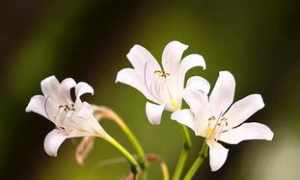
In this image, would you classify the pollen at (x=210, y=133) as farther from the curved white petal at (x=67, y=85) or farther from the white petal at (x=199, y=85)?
the curved white petal at (x=67, y=85)

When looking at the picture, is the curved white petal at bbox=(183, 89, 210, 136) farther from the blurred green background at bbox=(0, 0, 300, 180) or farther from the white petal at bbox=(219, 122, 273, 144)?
the blurred green background at bbox=(0, 0, 300, 180)

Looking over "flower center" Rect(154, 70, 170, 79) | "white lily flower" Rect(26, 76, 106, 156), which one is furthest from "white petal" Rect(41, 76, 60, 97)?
"flower center" Rect(154, 70, 170, 79)

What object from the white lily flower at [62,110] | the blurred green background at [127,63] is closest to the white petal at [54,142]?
the white lily flower at [62,110]

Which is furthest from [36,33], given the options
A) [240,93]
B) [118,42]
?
[240,93]

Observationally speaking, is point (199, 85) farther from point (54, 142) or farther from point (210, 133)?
point (54, 142)

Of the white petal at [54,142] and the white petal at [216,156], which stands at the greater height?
the white petal at [216,156]

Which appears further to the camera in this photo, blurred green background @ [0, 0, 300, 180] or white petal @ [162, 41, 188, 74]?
blurred green background @ [0, 0, 300, 180]

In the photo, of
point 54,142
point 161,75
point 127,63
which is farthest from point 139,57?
point 127,63
